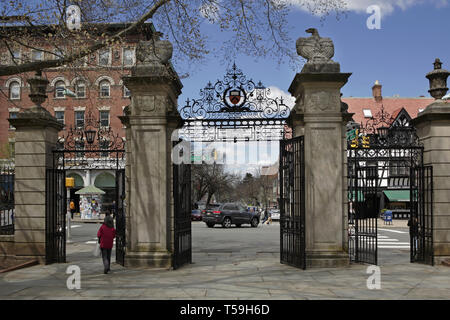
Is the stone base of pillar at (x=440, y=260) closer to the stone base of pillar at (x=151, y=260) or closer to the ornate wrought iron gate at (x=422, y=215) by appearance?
the ornate wrought iron gate at (x=422, y=215)

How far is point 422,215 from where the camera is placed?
12.0 metres

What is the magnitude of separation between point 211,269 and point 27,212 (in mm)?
5249

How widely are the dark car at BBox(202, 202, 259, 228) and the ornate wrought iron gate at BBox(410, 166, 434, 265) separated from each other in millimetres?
16981

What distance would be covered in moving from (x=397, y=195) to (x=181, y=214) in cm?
3339

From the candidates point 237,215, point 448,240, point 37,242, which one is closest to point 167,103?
point 37,242

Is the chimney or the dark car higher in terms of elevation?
the chimney

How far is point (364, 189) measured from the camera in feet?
37.9

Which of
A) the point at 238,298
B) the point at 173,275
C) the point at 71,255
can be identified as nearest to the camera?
the point at 238,298

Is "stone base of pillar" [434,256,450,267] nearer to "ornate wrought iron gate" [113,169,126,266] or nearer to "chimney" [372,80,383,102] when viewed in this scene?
"ornate wrought iron gate" [113,169,126,266]

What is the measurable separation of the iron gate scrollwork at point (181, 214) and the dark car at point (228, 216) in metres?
16.3

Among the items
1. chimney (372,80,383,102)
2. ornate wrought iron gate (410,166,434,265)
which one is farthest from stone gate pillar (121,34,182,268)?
chimney (372,80,383,102)

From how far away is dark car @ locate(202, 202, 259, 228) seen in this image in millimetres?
28469

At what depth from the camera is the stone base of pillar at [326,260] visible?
10836 mm

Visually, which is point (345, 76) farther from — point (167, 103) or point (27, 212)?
point (27, 212)
